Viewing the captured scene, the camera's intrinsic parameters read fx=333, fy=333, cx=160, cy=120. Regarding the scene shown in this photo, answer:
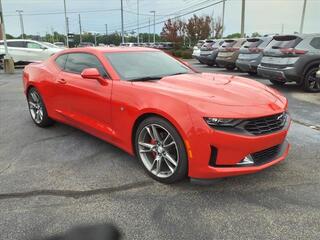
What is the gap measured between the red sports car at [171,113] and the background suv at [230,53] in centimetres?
1134

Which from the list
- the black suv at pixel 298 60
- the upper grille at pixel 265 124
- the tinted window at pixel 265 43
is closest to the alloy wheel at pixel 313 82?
the black suv at pixel 298 60

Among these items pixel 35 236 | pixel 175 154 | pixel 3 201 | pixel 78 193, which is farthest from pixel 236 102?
pixel 3 201

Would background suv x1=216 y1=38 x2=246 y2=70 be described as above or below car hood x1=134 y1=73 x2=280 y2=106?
below

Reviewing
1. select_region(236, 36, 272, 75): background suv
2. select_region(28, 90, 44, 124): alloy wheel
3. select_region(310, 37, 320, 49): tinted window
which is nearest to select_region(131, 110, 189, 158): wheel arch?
select_region(28, 90, 44, 124): alloy wheel

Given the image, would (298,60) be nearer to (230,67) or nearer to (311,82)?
(311,82)

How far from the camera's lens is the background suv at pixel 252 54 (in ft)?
41.1

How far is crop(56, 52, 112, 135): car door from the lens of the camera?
414 cm

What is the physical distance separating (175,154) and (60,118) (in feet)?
7.93

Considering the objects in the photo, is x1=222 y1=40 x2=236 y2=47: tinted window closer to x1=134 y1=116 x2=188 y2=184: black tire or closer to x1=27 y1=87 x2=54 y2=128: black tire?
x1=27 y1=87 x2=54 y2=128: black tire

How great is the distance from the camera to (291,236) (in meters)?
2.66

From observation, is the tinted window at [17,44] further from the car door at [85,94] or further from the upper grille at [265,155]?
the upper grille at [265,155]

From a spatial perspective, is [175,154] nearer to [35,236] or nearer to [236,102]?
[236,102]

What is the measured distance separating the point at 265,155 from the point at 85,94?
240 centimetres

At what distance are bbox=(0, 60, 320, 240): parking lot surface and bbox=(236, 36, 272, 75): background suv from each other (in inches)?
326
